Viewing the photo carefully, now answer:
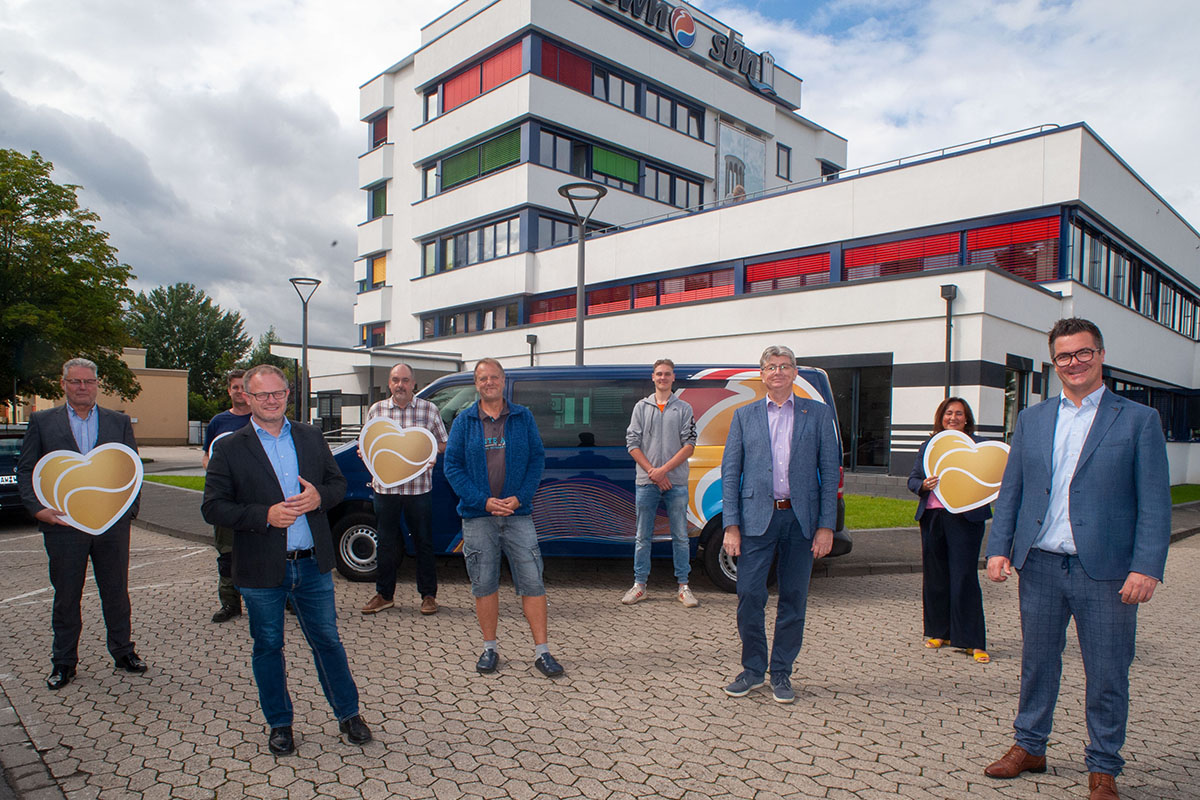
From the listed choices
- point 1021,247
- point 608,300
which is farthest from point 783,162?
point 1021,247

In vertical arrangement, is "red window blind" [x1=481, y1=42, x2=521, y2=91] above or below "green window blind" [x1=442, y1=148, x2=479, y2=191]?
above

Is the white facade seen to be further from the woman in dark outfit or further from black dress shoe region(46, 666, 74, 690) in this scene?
black dress shoe region(46, 666, 74, 690)

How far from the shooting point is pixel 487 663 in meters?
4.66

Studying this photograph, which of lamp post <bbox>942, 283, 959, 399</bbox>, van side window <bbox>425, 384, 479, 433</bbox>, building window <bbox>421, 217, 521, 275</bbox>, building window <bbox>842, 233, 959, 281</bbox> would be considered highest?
building window <bbox>421, 217, 521, 275</bbox>

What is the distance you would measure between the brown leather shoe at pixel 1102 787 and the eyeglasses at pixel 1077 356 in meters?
1.71

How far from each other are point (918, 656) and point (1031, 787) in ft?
6.18

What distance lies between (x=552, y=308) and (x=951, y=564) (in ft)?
75.3

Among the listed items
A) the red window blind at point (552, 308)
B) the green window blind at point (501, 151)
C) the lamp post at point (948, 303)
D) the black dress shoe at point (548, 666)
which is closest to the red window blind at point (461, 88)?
the green window blind at point (501, 151)

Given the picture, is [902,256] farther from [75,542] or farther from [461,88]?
[461,88]

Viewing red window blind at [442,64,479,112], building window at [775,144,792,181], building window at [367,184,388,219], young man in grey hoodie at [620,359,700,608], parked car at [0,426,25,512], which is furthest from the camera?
building window at [775,144,792,181]

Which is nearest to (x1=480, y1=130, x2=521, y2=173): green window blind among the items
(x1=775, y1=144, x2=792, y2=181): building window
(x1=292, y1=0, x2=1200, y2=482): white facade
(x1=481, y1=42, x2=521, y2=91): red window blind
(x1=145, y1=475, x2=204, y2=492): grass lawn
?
(x1=292, y1=0, x2=1200, y2=482): white facade

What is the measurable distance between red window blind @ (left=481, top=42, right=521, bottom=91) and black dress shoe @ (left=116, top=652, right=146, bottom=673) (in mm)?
26738

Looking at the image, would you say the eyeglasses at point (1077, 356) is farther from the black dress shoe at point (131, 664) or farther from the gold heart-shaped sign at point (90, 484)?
the black dress shoe at point (131, 664)

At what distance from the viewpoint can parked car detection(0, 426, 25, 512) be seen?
1055 centimetres
